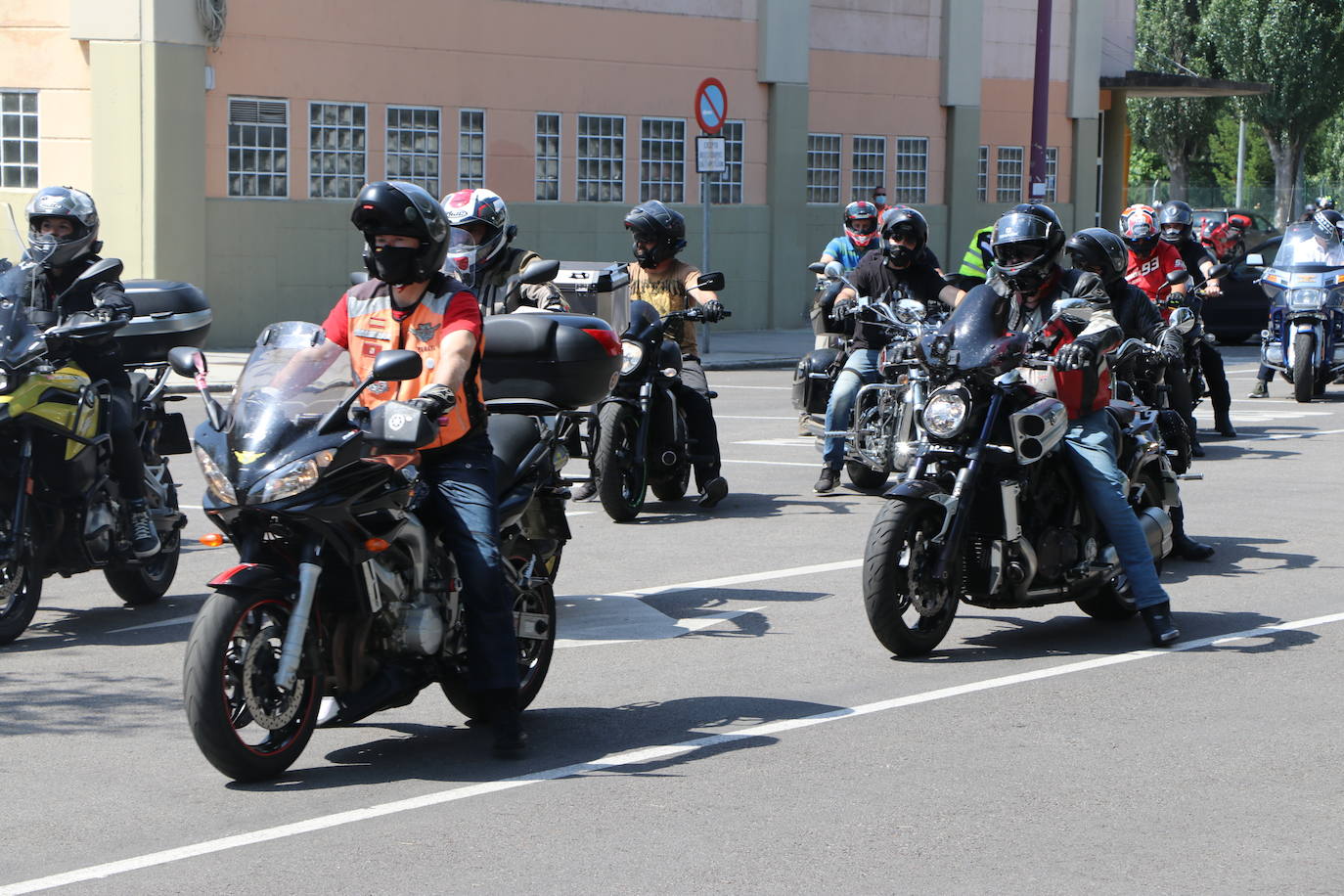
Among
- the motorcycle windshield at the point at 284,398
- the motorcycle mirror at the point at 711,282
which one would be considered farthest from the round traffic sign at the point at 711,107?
the motorcycle windshield at the point at 284,398

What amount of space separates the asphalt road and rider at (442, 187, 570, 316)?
149 cm

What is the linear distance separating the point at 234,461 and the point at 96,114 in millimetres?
18310

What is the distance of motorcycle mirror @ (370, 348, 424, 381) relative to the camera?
600 centimetres

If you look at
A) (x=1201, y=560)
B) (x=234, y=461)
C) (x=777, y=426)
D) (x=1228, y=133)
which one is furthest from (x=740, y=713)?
(x=1228, y=133)

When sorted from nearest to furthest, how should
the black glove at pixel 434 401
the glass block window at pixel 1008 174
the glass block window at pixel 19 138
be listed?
the black glove at pixel 434 401
the glass block window at pixel 19 138
the glass block window at pixel 1008 174

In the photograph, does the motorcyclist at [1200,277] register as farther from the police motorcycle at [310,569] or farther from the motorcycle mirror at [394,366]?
the motorcycle mirror at [394,366]

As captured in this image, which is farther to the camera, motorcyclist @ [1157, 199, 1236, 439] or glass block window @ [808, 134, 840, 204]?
glass block window @ [808, 134, 840, 204]

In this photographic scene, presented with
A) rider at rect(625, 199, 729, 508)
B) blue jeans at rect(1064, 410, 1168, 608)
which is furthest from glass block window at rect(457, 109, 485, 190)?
blue jeans at rect(1064, 410, 1168, 608)

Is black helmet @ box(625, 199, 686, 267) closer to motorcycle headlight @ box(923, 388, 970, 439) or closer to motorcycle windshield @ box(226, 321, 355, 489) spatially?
motorcycle headlight @ box(923, 388, 970, 439)

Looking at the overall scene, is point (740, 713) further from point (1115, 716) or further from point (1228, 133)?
point (1228, 133)

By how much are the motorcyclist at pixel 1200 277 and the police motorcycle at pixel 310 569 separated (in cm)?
1096

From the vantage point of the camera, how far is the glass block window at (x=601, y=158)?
28.2m

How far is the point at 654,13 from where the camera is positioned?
28.7m

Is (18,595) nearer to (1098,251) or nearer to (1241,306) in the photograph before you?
(1098,251)
